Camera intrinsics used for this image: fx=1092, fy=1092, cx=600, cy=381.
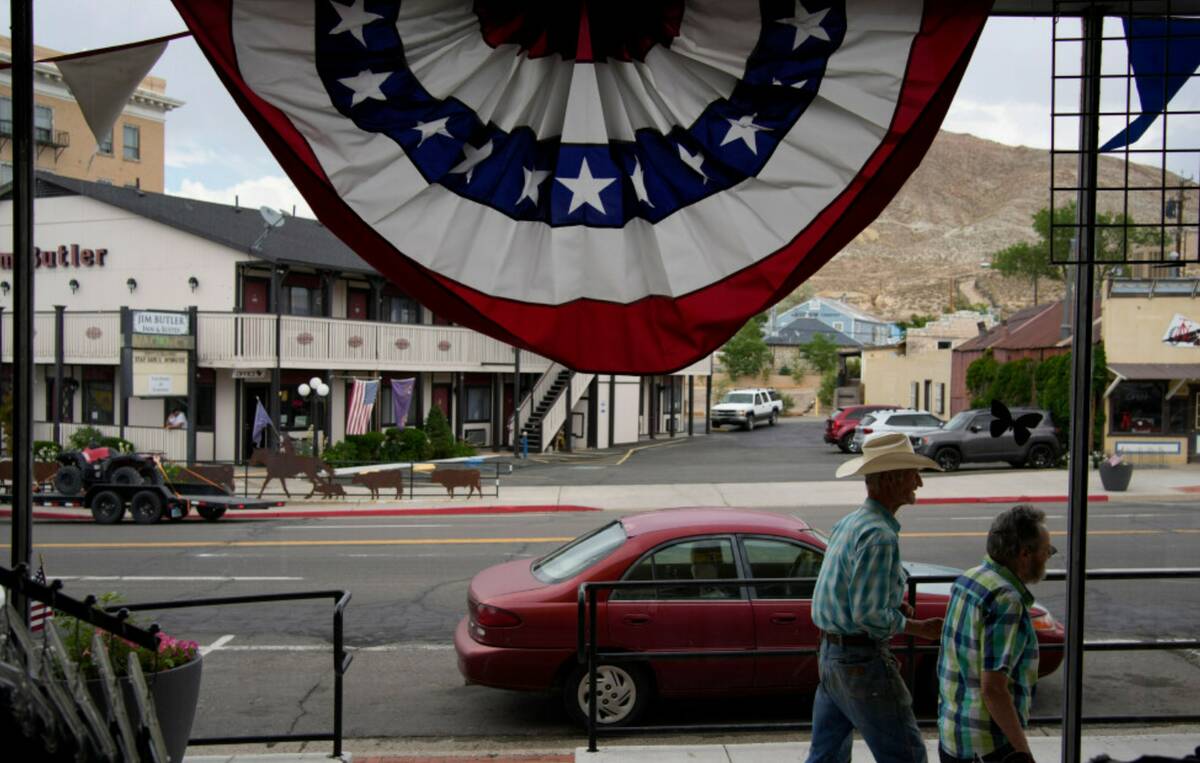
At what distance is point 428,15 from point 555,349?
0.99 metres

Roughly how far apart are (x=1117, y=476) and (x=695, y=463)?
512 inches

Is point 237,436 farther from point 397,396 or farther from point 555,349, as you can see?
point 555,349

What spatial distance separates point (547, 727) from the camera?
7938 millimetres

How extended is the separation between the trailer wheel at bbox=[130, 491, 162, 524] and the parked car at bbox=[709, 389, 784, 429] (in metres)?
35.6

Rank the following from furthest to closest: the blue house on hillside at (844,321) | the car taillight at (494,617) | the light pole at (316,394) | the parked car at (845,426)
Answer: the blue house on hillside at (844,321) → the parked car at (845,426) → the light pole at (316,394) → the car taillight at (494,617)

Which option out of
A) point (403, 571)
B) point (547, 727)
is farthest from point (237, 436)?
point (547, 727)

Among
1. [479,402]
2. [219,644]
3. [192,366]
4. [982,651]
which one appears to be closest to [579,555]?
[219,644]

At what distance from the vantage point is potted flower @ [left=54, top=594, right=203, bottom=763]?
3.99 metres

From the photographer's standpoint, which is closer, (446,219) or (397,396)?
(446,219)

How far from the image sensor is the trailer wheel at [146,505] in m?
19.4

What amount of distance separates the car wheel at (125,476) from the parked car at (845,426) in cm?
2381

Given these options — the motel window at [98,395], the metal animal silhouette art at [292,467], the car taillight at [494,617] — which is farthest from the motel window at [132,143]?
the car taillight at [494,617]

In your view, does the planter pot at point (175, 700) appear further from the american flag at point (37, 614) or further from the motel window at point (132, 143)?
the motel window at point (132, 143)

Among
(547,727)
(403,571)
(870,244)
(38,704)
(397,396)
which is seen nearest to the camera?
(38,704)
